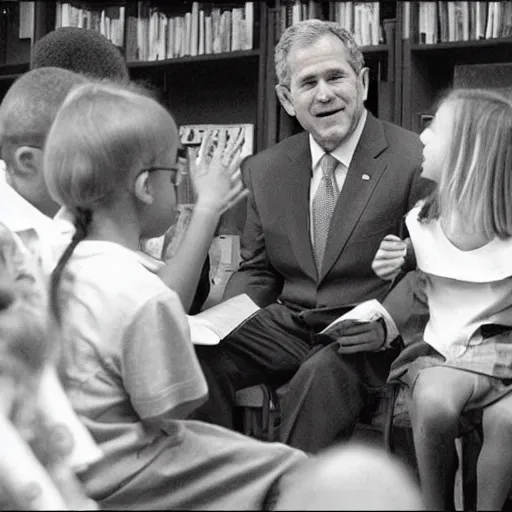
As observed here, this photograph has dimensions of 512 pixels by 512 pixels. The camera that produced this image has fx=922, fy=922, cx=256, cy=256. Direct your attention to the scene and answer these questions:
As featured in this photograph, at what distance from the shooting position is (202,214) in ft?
5.07

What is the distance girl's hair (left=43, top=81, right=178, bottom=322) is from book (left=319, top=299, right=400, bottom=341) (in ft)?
2.67

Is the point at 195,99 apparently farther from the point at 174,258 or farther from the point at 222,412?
the point at 174,258

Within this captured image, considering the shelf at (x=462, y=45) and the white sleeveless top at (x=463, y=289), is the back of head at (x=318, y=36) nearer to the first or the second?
the white sleeveless top at (x=463, y=289)

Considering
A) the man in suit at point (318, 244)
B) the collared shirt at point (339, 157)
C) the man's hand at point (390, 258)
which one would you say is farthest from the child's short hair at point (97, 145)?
the collared shirt at point (339, 157)

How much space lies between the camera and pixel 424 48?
3.41 meters

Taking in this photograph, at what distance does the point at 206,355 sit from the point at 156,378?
39.1 inches

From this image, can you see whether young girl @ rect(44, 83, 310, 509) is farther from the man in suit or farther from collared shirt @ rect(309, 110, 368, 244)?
collared shirt @ rect(309, 110, 368, 244)

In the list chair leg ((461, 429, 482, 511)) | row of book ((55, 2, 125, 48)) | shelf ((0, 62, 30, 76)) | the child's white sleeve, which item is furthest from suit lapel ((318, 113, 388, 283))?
shelf ((0, 62, 30, 76))

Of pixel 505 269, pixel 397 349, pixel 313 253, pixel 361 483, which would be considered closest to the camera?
pixel 361 483

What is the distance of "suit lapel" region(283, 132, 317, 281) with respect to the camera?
2329mm

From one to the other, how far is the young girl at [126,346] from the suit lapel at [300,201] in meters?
1.00

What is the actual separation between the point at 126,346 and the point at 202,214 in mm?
382


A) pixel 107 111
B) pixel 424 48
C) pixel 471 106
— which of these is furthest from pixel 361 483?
pixel 424 48

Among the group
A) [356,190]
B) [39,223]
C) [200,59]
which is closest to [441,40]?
[200,59]
